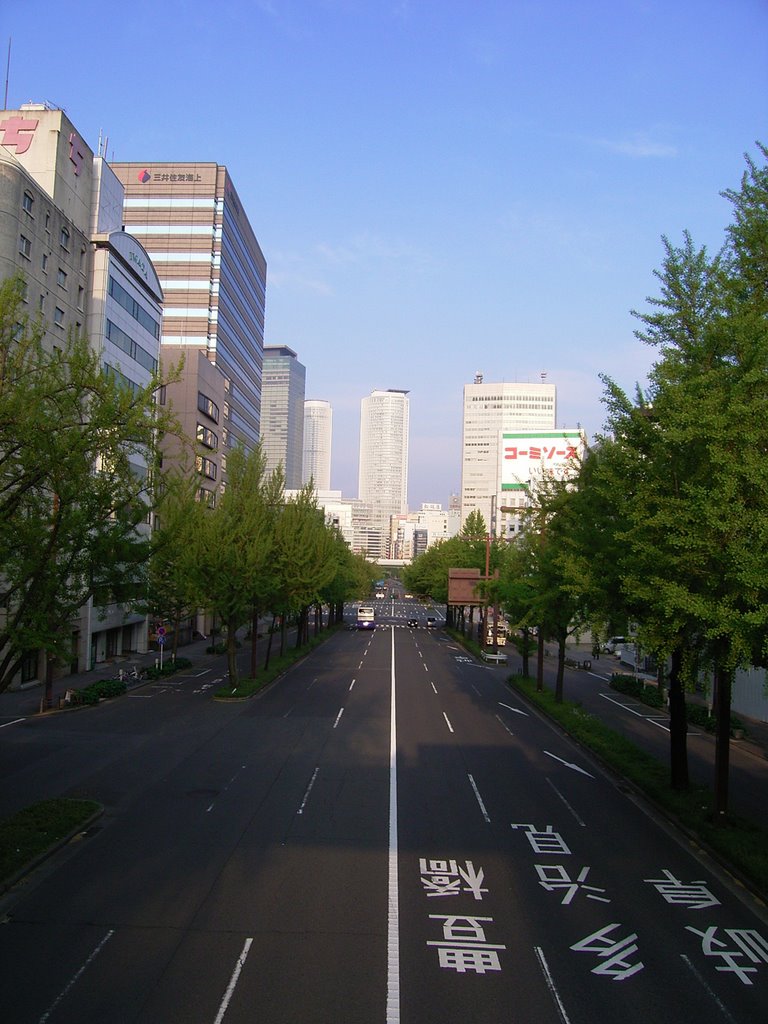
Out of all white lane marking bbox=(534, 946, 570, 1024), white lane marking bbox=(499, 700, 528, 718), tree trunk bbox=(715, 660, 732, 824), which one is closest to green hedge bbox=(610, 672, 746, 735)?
white lane marking bbox=(499, 700, 528, 718)

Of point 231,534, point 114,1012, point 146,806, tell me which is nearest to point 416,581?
point 231,534

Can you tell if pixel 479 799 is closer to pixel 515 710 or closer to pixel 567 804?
pixel 567 804

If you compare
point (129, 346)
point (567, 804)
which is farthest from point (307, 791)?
point (129, 346)

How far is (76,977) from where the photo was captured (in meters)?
8.93

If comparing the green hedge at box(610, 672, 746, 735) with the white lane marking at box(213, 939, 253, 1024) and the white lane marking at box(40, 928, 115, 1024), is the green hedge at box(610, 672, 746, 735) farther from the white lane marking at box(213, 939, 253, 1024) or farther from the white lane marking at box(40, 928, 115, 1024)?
the white lane marking at box(40, 928, 115, 1024)

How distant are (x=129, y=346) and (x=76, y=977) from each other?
38710 mm

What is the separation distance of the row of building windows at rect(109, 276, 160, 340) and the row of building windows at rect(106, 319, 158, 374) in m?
1.43

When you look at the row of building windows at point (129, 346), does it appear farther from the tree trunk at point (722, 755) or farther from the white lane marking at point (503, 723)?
the tree trunk at point (722, 755)

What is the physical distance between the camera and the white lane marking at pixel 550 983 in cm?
841

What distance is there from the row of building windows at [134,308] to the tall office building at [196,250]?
2901cm

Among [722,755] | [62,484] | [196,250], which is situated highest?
[196,250]

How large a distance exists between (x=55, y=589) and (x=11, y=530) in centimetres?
123

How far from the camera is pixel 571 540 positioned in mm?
Answer: 18500

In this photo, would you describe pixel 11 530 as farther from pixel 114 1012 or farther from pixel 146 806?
pixel 146 806
